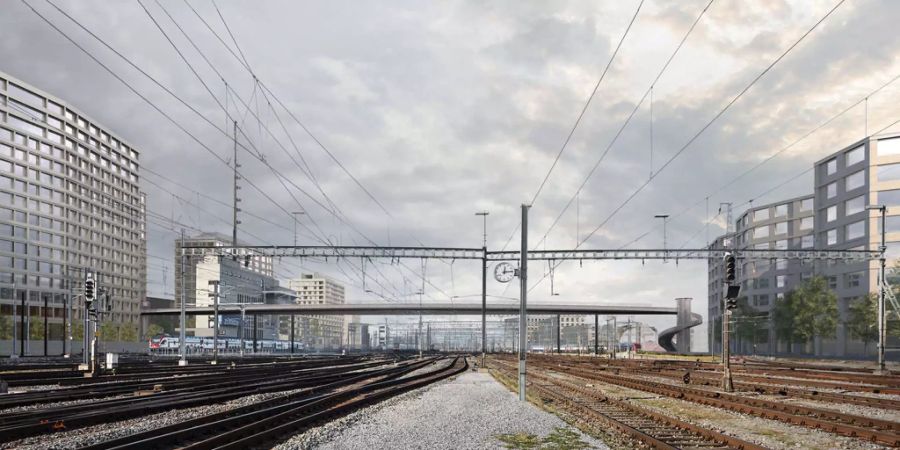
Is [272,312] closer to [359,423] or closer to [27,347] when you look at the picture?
[27,347]

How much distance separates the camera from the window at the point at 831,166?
101919mm

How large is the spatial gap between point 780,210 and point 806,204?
6676 mm

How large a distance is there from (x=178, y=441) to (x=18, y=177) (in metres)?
138

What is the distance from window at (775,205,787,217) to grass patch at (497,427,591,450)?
411ft

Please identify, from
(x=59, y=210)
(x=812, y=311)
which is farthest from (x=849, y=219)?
(x=59, y=210)

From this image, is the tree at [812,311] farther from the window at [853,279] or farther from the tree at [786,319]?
the window at [853,279]

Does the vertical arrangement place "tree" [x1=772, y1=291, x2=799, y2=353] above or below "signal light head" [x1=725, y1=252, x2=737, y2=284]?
below

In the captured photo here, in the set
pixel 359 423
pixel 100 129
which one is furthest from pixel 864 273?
pixel 100 129

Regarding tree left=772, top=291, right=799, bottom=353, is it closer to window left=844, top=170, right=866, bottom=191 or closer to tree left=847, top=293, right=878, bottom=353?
tree left=847, top=293, right=878, bottom=353

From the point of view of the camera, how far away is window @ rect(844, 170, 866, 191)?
93725 millimetres

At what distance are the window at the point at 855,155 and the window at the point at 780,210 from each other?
32.2 m

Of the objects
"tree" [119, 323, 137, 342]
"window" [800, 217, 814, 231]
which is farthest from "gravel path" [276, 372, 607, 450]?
"tree" [119, 323, 137, 342]

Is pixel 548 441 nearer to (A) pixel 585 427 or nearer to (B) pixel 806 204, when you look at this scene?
(A) pixel 585 427

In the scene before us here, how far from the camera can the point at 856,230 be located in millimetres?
95438
